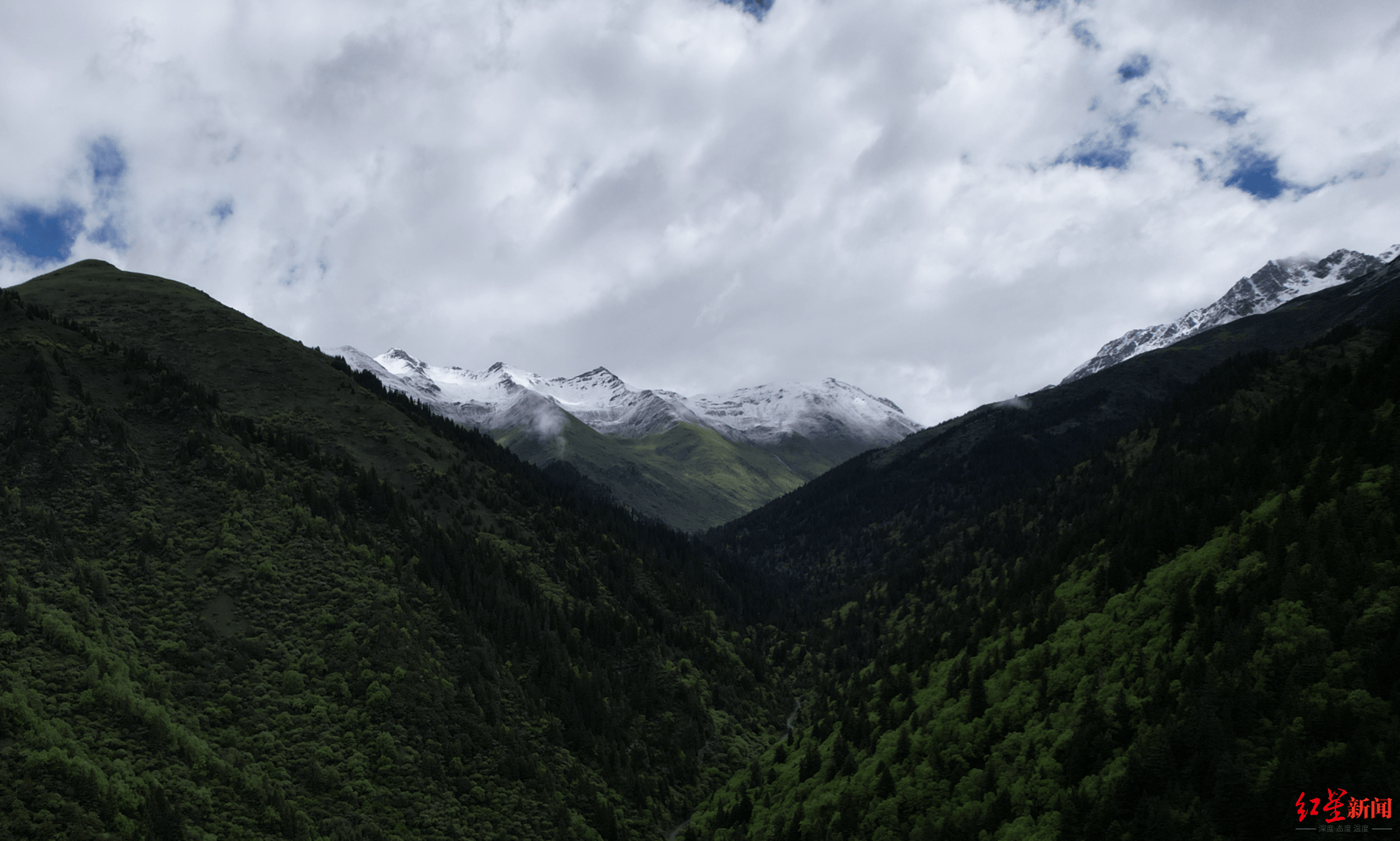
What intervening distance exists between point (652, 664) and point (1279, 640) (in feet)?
265

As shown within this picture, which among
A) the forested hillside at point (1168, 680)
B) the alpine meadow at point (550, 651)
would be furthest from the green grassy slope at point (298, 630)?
the forested hillside at point (1168, 680)

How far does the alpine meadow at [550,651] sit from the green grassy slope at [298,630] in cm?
40

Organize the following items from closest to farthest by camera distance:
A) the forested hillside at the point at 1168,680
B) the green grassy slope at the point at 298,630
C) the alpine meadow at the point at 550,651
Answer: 1. the forested hillside at the point at 1168,680
2. the alpine meadow at the point at 550,651
3. the green grassy slope at the point at 298,630

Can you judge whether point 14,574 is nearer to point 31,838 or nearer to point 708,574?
point 31,838

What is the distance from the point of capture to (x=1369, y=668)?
41156 mm

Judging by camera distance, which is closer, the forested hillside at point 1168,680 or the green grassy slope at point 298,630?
the forested hillside at point 1168,680

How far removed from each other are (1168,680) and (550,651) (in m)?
72.0

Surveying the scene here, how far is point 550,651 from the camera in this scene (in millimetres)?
96125

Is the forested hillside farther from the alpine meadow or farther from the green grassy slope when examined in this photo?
the green grassy slope

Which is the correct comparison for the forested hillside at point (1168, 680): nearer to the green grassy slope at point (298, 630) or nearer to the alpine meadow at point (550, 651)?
the alpine meadow at point (550, 651)

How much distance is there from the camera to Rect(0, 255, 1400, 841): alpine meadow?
4600 centimetres

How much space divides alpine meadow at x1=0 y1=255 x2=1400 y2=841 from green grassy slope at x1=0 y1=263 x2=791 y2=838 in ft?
1.30

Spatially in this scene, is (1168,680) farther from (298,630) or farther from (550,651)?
(298,630)

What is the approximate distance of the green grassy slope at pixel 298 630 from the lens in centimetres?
5559
